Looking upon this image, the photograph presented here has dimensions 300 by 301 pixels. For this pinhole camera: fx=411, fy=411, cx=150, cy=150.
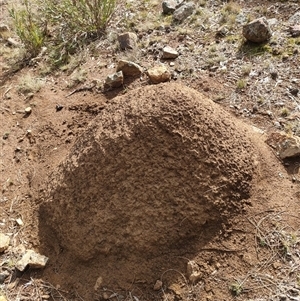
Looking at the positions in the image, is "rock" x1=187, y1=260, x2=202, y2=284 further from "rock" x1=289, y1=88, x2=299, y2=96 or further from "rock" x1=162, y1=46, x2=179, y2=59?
"rock" x1=162, y1=46, x2=179, y2=59

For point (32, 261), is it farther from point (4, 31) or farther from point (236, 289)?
point (4, 31)

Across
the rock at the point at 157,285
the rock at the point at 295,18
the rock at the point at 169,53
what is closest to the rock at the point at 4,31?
the rock at the point at 169,53

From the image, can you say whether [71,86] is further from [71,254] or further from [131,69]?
[71,254]

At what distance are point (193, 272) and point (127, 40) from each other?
2499 millimetres

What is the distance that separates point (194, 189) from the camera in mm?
2273

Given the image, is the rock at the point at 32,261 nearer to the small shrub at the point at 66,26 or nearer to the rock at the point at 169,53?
the rock at the point at 169,53

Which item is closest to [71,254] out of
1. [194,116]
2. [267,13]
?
[194,116]

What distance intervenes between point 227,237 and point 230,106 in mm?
1203

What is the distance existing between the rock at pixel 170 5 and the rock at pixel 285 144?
2.19 metres

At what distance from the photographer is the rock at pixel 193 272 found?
217 centimetres

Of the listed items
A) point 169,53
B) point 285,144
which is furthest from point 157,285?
point 169,53

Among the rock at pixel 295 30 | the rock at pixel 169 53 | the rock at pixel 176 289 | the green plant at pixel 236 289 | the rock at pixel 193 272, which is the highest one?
the rock at pixel 295 30

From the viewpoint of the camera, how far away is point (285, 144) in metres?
2.59

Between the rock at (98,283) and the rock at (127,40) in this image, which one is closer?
the rock at (98,283)
